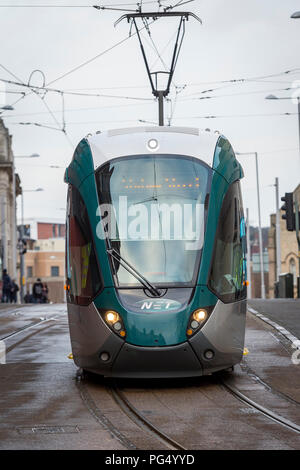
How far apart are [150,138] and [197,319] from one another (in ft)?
8.17

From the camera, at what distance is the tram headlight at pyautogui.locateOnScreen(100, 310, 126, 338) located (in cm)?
1103

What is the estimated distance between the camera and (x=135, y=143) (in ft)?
39.7

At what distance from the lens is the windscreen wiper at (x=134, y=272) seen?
11203 millimetres

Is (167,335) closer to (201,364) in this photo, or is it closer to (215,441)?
(201,364)

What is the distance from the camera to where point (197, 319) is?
11109 millimetres

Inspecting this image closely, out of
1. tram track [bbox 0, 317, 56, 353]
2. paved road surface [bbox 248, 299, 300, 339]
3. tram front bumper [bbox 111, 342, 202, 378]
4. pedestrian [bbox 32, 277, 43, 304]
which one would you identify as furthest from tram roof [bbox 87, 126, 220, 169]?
pedestrian [bbox 32, 277, 43, 304]

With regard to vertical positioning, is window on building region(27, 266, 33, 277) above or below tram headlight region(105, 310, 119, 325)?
below

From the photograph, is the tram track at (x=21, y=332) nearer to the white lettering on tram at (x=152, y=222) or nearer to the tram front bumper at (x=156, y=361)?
the white lettering on tram at (x=152, y=222)

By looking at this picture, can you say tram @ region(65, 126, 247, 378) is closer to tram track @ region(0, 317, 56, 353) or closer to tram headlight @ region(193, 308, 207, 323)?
tram headlight @ region(193, 308, 207, 323)

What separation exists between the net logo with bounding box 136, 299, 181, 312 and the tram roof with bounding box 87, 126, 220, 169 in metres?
1.87

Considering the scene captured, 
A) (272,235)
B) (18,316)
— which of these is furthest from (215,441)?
(272,235)

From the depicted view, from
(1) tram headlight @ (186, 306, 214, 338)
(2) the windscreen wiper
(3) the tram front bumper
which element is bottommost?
(3) the tram front bumper

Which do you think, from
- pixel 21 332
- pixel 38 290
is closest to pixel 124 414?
pixel 21 332

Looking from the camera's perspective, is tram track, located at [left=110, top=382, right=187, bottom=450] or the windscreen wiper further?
the windscreen wiper
